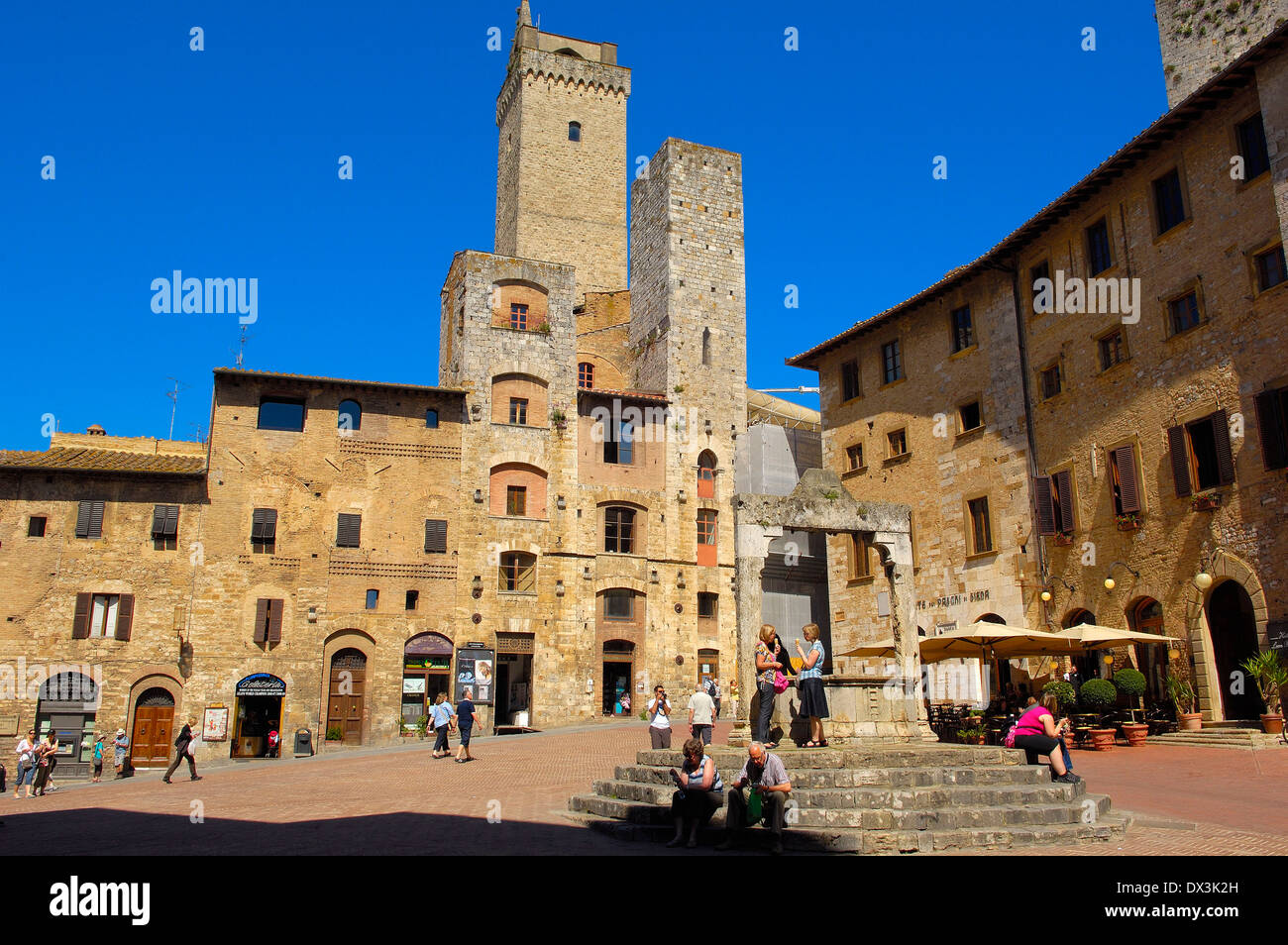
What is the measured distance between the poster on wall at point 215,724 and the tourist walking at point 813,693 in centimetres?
2364

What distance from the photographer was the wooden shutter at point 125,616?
104 ft

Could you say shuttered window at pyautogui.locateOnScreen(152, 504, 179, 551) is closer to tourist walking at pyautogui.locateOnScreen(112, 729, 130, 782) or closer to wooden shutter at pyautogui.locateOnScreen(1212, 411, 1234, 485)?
tourist walking at pyautogui.locateOnScreen(112, 729, 130, 782)

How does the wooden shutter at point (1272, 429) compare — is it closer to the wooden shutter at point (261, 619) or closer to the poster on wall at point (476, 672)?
the poster on wall at point (476, 672)

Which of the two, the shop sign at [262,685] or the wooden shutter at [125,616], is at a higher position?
the wooden shutter at [125,616]

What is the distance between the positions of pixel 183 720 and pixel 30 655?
200 inches

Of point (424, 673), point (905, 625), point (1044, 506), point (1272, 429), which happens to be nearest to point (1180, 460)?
point (1272, 429)

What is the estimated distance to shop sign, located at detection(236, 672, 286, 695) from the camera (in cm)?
3212

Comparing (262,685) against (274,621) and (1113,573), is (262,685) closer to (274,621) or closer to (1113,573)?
(274,621)

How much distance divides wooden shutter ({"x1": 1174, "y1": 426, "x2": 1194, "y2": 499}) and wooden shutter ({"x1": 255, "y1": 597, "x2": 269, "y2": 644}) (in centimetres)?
2724

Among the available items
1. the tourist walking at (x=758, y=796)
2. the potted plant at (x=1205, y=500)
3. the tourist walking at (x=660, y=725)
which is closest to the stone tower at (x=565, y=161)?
the potted plant at (x=1205, y=500)
